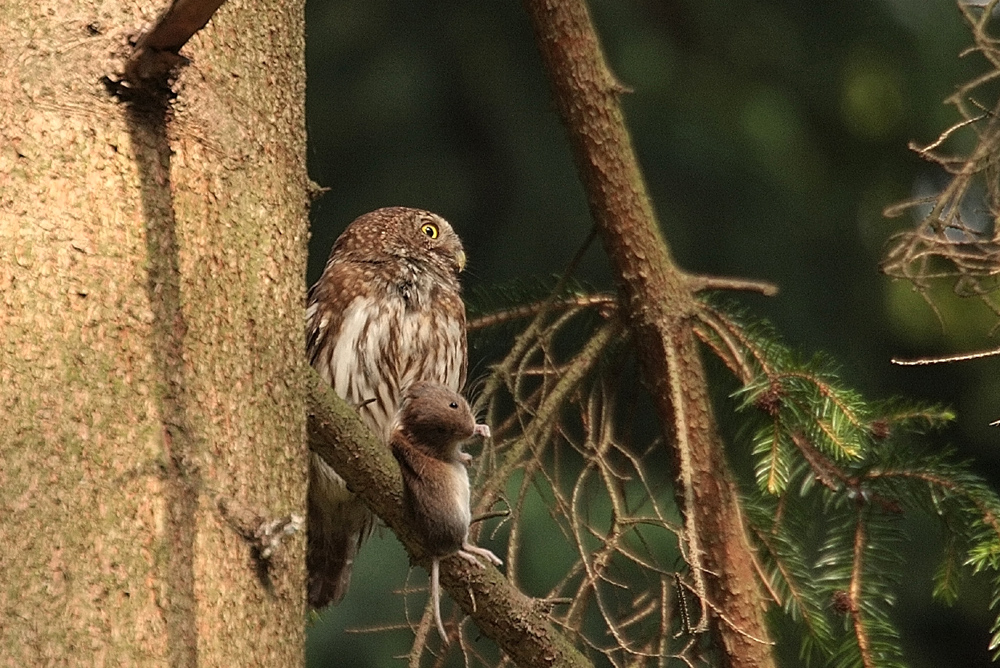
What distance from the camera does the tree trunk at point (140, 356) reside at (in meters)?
1.50

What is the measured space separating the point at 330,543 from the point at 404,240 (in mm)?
817

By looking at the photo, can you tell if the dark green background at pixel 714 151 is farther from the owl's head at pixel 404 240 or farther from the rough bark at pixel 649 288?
the rough bark at pixel 649 288

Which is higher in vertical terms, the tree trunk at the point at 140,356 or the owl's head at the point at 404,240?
the tree trunk at the point at 140,356

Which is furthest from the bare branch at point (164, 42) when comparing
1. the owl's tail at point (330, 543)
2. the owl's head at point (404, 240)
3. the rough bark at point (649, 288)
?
the owl's head at point (404, 240)

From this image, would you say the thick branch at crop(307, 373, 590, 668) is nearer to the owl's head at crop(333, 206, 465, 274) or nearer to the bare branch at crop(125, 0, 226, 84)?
the bare branch at crop(125, 0, 226, 84)

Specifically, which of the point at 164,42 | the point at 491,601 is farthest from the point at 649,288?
the point at 164,42

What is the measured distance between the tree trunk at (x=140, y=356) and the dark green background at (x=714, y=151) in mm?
4449

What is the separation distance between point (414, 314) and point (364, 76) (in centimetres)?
335

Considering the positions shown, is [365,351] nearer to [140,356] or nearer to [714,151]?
[140,356]

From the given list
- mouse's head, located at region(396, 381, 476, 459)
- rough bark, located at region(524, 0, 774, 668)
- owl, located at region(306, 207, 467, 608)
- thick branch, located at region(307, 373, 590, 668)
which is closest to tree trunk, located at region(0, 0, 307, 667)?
thick branch, located at region(307, 373, 590, 668)

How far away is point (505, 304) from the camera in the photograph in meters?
3.15

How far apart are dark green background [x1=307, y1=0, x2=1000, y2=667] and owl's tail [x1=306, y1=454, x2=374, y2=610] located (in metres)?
2.81

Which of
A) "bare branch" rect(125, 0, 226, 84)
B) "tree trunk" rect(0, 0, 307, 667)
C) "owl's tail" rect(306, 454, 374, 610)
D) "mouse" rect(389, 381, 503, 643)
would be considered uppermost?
"bare branch" rect(125, 0, 226, 84)

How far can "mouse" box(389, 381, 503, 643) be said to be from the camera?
7.97 ft
